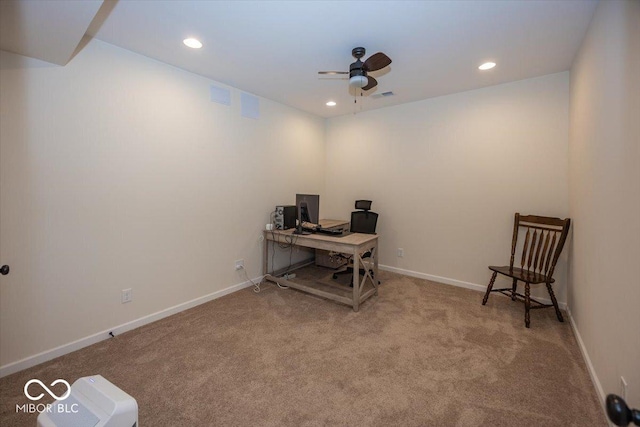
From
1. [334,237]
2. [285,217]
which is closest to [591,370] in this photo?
[334,237]

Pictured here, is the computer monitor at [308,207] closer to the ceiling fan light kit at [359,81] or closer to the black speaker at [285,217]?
the black speaker at [285,217]

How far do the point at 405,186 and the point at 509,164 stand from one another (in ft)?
4.19

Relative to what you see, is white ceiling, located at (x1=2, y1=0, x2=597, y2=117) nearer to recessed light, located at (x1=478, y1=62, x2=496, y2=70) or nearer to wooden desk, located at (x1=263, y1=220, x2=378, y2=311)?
recessed light, located at (x1=478, y1=62, x2=496, y2=70)

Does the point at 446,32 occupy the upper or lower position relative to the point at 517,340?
upper

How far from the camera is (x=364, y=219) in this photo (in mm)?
4055

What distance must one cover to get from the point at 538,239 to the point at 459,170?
1.17 metres

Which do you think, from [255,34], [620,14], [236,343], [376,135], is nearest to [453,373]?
[236,343]

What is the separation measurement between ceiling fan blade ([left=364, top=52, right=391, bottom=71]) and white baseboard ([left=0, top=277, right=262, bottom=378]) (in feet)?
9.44

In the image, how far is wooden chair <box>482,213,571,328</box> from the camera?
2648 mm

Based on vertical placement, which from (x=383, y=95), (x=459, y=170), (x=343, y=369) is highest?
(x=383, y=95)

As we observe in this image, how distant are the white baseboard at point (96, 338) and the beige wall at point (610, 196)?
11.0ft

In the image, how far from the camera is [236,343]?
2.33 m

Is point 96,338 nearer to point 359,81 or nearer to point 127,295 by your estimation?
point 127,295

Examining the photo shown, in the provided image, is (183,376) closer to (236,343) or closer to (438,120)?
(236,343)
